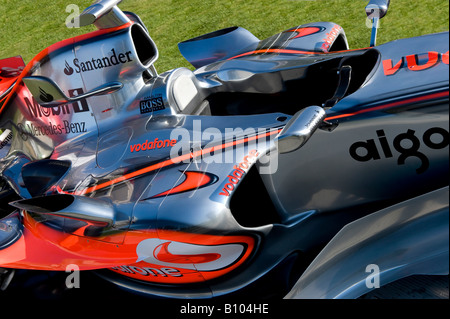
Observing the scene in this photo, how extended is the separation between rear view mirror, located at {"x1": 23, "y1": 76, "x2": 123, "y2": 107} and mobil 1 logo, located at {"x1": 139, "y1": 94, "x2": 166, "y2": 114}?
22 cm

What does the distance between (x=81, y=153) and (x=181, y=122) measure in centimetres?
72

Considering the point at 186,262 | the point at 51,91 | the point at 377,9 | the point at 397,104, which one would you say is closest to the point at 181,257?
the point at 186,262

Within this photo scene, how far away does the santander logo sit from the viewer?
2.72 meters

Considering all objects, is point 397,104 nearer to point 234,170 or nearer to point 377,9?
point 234,170

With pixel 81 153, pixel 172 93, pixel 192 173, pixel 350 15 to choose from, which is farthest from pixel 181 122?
pixel 350 15

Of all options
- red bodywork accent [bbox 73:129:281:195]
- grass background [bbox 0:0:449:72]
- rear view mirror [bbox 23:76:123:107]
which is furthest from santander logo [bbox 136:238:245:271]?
grass background [bbox 0:0:449:72]

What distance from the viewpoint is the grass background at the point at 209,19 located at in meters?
5.08

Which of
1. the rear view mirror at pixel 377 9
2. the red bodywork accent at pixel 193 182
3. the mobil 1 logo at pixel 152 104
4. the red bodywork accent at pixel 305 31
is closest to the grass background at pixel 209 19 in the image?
the red bodywork accent at pixel 305 31

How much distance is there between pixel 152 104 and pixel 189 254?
99 centimetres

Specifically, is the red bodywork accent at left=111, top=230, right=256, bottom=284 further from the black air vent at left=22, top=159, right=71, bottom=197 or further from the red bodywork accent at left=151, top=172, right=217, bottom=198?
the black air vent at left=22, top=159, right=71, bottom=197

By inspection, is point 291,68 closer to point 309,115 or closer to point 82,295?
point 309,115

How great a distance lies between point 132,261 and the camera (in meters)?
2.85

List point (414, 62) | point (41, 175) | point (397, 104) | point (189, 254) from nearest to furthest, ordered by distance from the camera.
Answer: point (397, 104) → point (414, 62) → point (189, 254) → point (41, 175)

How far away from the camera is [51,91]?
11.3 ft
